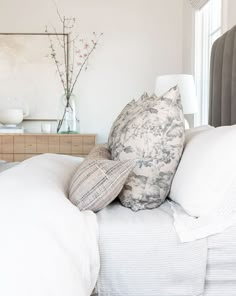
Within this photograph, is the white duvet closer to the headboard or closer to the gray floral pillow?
the gray floral pillow

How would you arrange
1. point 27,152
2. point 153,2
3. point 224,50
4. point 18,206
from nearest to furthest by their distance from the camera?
point 18,206 → point 224,50 → point 27,152 → point 153,2

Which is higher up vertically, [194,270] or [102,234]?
[102,234]

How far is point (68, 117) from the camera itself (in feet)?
13.5

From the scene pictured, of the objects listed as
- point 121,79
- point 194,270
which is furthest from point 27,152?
point 194,270

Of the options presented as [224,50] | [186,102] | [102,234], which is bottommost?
[102,234]

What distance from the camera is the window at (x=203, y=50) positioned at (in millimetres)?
3309

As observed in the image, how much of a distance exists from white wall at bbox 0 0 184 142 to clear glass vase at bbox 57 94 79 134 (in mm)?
97

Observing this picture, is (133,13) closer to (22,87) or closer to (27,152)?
(22,87)

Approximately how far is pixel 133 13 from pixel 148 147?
3.01 metres

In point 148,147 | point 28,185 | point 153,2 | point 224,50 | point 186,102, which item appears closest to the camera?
point 28,185

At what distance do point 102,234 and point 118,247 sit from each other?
6cm

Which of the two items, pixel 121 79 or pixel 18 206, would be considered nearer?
pixel 18 206

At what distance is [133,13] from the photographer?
4.12 metres

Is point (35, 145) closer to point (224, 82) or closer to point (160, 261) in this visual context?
point (224, 82)
